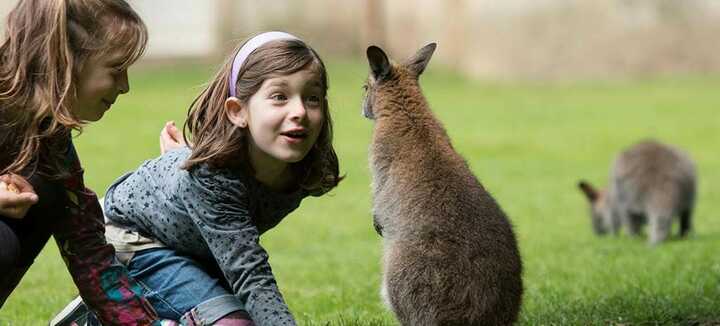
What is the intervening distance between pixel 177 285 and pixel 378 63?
3.77 feet

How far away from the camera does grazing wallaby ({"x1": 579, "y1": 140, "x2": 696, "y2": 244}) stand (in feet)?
33.0

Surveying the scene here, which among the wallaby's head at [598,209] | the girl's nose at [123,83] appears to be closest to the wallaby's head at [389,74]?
the girl's nose at [123,83]

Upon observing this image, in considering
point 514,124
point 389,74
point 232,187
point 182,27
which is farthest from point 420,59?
point 182,27

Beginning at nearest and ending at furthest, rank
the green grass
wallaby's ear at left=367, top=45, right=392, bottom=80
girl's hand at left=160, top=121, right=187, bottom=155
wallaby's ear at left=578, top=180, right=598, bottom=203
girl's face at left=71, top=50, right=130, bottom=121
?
girl's face at left=71, top=50, right=130, bottom=121
wallaby's ear at left=367, top=45, right=392, bottom=80
girl's hand at left=160, top=121, right=187, bottom=155
the green grass
wallaby's ear at left=578, top=180, right=598, bottom=203

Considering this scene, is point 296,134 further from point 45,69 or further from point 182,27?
point 182,27

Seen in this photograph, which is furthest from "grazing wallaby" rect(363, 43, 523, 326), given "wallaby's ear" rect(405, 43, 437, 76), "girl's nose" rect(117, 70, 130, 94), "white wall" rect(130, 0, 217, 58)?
"white wall" rect(130, 0, 217, 58)

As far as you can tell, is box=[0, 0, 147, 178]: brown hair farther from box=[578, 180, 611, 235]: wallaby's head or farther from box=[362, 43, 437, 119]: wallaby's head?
box=[578, 180, 611, 235]: wallaby's head

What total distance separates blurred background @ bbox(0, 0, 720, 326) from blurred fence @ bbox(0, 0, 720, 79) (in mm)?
39

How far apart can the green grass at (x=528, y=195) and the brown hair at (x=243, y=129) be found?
2.55 ft

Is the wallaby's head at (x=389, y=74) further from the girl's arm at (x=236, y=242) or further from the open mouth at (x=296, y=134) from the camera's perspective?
the girl's arm at (x=236, y=242)

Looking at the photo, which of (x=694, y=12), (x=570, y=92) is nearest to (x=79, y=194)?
(x=570, y=92)

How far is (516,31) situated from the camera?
26.1 m

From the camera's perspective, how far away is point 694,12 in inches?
1028

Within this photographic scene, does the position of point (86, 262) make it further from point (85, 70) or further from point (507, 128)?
point (507, 128)
